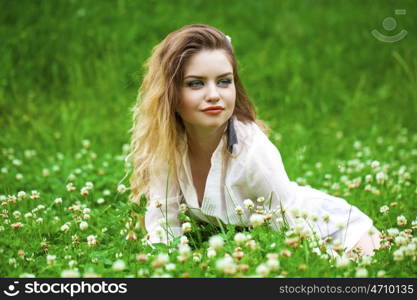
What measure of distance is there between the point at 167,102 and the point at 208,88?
0.28 metres

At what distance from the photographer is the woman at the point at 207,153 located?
337 centimetres

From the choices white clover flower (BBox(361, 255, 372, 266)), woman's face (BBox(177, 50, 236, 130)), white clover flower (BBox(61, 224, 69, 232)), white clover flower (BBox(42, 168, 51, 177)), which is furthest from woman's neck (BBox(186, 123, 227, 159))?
white clover flower (BBox(42, 168, 51, 177))

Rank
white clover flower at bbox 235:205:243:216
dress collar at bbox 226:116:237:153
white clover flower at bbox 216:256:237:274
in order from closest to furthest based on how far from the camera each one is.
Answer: white clover flower at bbox 216:256:237:274
white clover flower at bbox 235:205:243:216
dress collar at bbox 226:116:237:153

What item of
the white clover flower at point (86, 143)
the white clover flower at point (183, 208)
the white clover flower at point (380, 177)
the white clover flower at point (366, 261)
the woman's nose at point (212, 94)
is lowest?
the white clover flower at point (366, 261)

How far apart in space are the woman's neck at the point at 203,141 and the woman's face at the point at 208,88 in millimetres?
203

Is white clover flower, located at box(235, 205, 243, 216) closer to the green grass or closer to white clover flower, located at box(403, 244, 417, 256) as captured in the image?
the green grass

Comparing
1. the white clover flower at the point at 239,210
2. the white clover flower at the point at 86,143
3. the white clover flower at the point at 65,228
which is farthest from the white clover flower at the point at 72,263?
the white clover flower at the point at 86,143

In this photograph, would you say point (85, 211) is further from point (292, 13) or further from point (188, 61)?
point (292, 13)

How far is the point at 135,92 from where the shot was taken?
7223 millimetres

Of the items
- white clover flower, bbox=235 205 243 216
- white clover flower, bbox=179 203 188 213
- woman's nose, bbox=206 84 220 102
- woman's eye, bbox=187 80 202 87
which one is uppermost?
woman's eye, bbox=187 80 202 87

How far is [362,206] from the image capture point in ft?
14.1

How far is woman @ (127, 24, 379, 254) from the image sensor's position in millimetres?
3373

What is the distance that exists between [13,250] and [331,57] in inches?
244

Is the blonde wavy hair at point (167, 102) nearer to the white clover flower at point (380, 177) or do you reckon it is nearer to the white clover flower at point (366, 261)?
the white clover flower at point (380, 177)
